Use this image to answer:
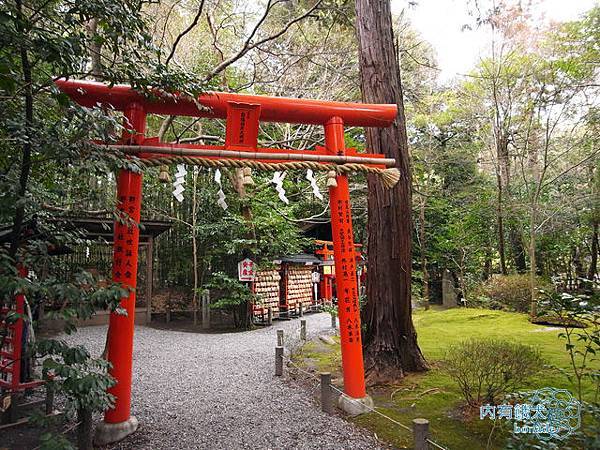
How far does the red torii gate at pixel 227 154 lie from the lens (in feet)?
12.8

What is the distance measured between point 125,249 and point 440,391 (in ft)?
13.9

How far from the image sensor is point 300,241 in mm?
13633

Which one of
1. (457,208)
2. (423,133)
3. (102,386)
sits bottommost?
(102,386)

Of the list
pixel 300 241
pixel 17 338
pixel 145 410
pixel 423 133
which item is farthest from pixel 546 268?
pixel 17 338

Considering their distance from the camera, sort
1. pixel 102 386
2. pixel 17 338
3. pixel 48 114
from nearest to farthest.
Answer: pixel 102 386
pixel 48 114
pixel 17 338

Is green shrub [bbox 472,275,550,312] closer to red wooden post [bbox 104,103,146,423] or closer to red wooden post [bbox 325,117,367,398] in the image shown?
red wooden post [bbox 325,117,367,398]

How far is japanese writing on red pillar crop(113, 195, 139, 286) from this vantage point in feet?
13.0

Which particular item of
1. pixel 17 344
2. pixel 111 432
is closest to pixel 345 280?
pixel 111 432

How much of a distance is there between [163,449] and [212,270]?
10859 mm

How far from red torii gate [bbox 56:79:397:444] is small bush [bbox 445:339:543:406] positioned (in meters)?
1.14

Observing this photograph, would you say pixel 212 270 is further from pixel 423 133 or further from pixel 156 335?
pixel 423 133

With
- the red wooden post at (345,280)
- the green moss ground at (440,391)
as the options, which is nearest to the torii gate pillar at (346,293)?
the red wooden post at (345,280)

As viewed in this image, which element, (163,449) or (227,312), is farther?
(227,312)

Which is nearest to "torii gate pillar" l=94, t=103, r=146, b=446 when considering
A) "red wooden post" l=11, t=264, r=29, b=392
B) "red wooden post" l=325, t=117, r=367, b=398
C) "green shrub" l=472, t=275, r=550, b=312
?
"red wooden post" l=11, t=264, r=29, b=392
